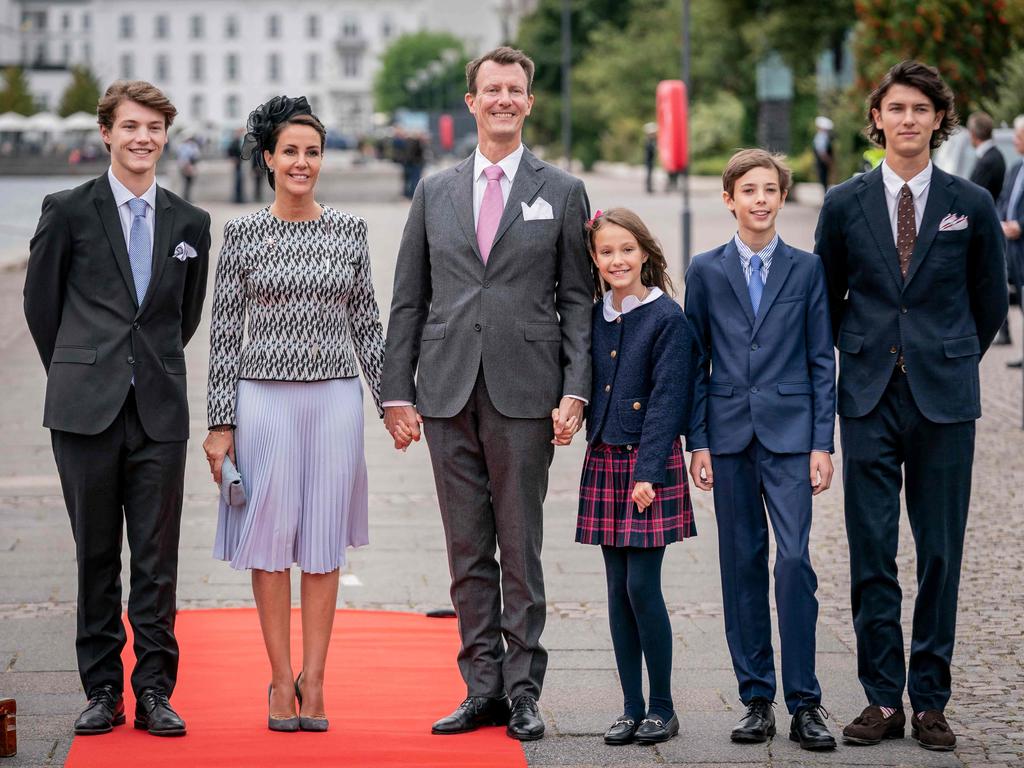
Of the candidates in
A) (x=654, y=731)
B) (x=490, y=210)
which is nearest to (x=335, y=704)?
(x=654, y=731)

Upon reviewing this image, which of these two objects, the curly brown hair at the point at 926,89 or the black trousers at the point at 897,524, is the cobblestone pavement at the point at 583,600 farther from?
the curly brown hair at the point at 926,89

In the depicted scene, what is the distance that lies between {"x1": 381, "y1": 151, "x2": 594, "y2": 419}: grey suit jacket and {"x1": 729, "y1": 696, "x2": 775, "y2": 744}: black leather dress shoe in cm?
110

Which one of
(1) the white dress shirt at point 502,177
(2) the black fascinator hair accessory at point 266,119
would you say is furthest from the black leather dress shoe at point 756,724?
(2) the black fascinator hair accessory at point 266,119

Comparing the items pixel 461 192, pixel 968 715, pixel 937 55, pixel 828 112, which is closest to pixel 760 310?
pixel 461 192

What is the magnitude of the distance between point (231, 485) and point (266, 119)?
45.2 inches

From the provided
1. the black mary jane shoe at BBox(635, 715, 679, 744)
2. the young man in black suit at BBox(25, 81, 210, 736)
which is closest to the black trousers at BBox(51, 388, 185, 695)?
the young man in black suit at BBox(25, 81, 210, 736)

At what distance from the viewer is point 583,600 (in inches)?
294

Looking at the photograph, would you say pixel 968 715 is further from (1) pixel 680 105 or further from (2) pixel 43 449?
(1) pixel 680 105

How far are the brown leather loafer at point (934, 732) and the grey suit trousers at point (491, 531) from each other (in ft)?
3.91

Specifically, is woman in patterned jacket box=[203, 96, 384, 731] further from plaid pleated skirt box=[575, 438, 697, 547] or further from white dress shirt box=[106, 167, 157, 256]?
plaid pleated skirt box=[575, 438, 697, 547]

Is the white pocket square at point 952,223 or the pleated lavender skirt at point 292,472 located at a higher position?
the white pocket square at point 952,223

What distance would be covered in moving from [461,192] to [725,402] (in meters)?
1.07

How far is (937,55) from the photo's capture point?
26938 mm

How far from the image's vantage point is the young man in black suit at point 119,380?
17.5 ft
